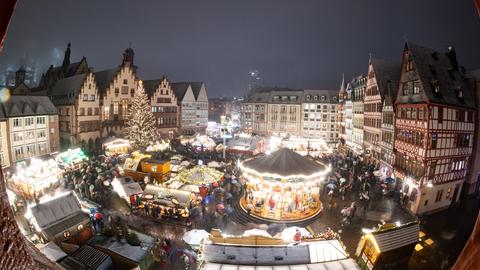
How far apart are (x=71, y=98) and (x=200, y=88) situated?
25754 mm

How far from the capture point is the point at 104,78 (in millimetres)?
44312

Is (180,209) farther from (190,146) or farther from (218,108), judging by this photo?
(218,108)

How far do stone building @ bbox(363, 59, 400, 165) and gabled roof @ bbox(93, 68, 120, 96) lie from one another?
39.0 meters

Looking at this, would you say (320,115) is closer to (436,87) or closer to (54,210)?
(436,87)

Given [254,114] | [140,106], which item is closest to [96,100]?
[140,106]

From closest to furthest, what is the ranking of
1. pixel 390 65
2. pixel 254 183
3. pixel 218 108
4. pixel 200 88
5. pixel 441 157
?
pixel 441 157, pixel 254 183, pixel 390 65, pixel 200 88, pixel 218 108

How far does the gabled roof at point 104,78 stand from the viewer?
41594 mm

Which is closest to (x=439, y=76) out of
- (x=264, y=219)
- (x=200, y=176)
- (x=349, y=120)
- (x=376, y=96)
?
(x=264, y=219)

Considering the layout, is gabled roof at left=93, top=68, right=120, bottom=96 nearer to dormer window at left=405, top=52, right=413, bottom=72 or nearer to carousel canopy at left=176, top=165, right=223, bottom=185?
carousel canopy at left=176, top=165, right=223, bottom=185

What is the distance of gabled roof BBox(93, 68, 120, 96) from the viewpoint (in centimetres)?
4159

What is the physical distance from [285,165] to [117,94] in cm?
3461

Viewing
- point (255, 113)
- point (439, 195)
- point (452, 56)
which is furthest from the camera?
point (255, 113)

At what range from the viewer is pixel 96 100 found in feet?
131

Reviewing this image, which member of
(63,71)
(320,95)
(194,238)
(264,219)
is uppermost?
(63,71)
